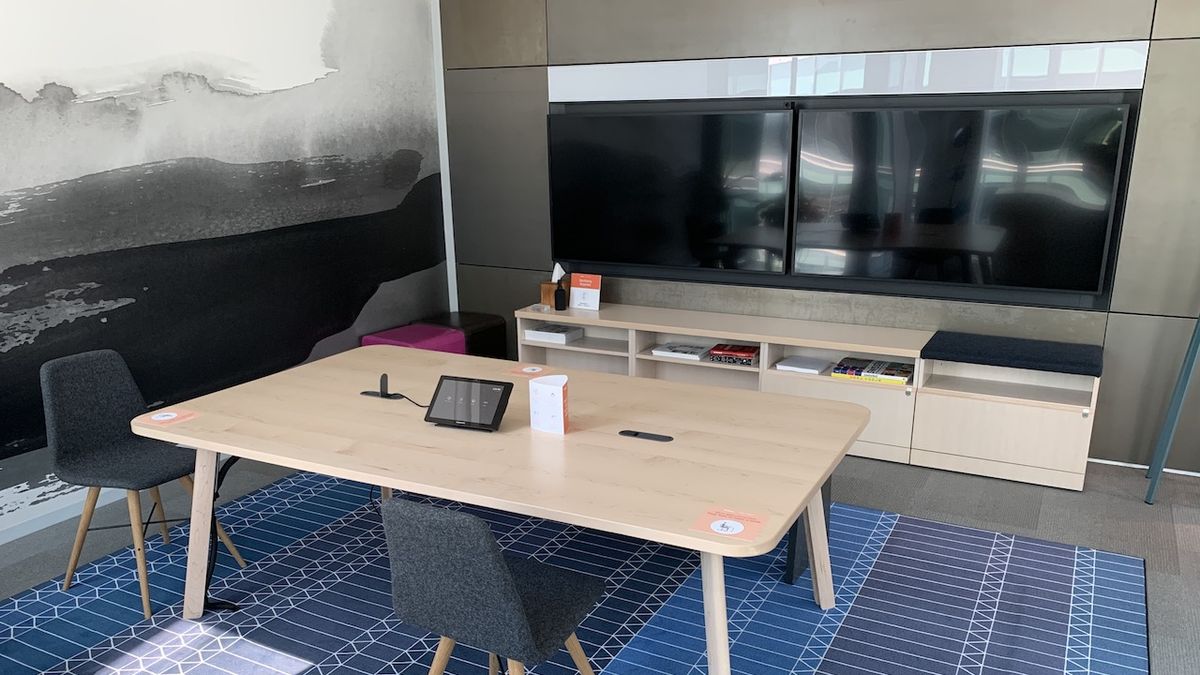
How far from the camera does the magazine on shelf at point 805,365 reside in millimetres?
4572

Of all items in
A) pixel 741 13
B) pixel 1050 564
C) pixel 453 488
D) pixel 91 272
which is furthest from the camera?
pixel 741 13

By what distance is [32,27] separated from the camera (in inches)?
142

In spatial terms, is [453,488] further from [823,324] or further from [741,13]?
[741,13]

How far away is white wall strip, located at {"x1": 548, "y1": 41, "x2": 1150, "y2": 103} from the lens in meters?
4.05

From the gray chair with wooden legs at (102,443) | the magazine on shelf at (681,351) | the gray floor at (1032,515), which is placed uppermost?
the gray chair with wooden legs at (102,443)

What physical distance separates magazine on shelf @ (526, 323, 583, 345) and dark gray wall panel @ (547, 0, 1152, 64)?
1.61 metres

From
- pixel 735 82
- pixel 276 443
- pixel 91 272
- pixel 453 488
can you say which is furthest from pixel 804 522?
pixel 91 272

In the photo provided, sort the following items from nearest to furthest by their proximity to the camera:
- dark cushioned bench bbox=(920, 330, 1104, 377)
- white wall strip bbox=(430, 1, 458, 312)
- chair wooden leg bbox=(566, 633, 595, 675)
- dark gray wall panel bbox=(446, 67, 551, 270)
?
1. chair wooden leg bbox=(566, 633, 595, 675)
2. dark cushioned bench bbox=(920, 330, 1104, 377)
3. dark gray wall panel bbox=(446, 67, 551, 270)
4. white wall strip bbox=(430, 1, 458, 312)

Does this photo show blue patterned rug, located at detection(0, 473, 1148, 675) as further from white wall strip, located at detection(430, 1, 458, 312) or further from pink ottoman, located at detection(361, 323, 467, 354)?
white wall strip, located at detection(430, 1, 458, 312)

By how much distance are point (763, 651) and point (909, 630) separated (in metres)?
0.53

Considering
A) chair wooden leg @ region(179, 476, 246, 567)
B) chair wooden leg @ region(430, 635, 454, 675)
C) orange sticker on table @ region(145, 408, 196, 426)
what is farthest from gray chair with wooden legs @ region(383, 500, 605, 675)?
chair wooden leg @ region(179, 476, 246, 567)

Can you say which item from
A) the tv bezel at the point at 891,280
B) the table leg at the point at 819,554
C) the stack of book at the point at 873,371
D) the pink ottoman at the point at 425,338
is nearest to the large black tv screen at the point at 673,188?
the tv bezel at the point at 891,280

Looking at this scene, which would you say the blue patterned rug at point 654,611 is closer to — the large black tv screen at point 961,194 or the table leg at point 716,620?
the table leg at point 716,620

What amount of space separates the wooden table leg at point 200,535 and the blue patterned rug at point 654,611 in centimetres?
8
